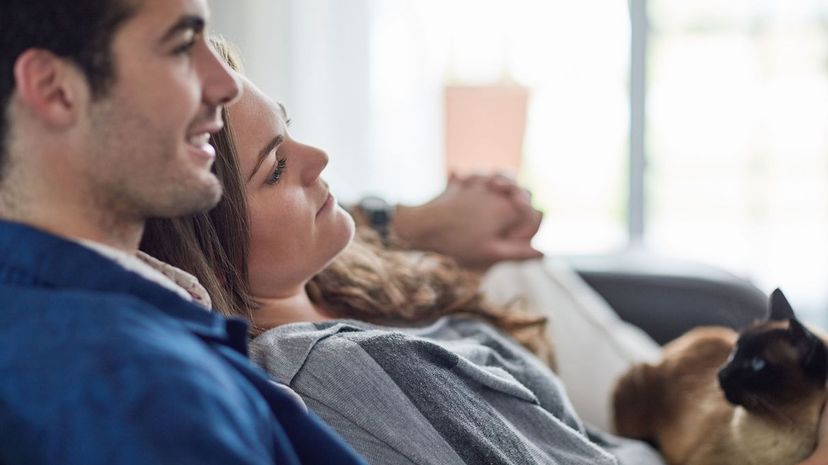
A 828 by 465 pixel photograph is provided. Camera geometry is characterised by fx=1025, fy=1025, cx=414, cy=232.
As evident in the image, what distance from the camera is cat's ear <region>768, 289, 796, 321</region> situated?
143 centimetres

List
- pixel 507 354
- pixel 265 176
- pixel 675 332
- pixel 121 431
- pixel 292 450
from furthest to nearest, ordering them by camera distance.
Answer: pixel 675 332, pixel 507 354, pixel 265 176, pixel 292 450, pixel 121 431

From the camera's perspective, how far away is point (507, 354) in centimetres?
131

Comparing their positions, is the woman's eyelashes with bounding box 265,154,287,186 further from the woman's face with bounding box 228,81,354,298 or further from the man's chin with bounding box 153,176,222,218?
the man's chin with bounding box 153,176,222,218

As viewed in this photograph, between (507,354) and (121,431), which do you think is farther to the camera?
(507,354)

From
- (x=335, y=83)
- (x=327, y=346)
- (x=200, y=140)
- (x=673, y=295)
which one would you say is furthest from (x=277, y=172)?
(x=335, y=83)

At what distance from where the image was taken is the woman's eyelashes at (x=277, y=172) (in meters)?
1.06

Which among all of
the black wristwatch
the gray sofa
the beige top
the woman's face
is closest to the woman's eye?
the woman's face

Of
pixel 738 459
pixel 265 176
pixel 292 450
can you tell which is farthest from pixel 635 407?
pixel 292 450

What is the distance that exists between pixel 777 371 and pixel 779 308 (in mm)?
113

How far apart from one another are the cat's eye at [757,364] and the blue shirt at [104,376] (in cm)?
92

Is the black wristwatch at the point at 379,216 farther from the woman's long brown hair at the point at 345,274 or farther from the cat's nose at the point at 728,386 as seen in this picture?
the cat's nose at the point at 728,386

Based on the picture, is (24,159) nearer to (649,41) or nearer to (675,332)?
(675,332)

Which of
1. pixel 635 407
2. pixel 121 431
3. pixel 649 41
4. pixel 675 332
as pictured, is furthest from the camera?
pixel 649 41

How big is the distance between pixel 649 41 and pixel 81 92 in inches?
124
